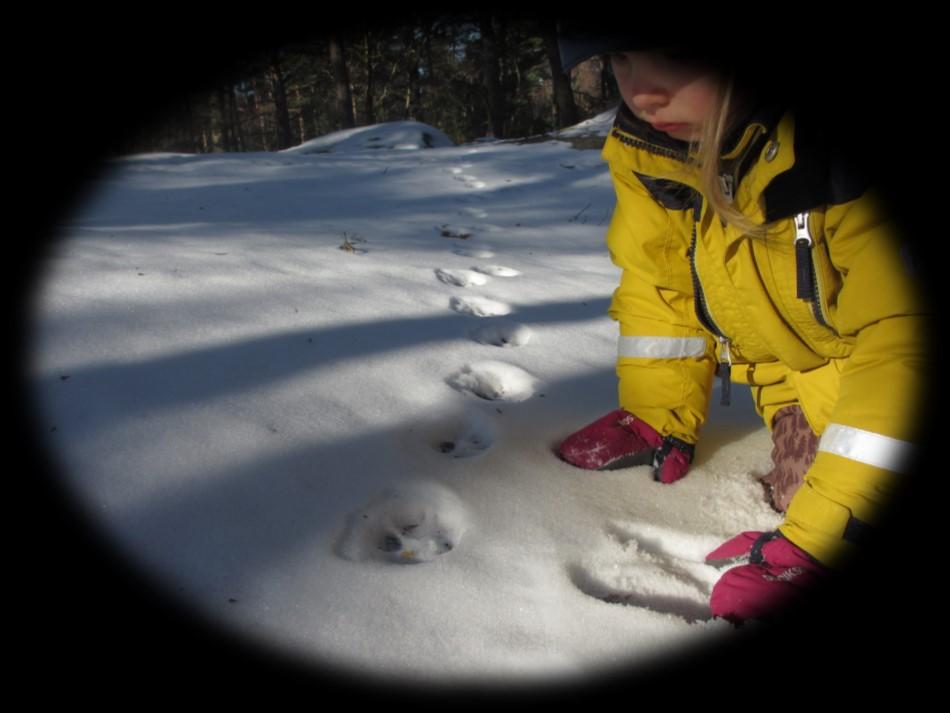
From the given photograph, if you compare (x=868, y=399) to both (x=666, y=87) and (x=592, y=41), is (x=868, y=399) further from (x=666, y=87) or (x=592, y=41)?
(x=592, y=41)

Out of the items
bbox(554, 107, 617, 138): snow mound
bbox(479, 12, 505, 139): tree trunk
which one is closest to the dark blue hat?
bbox(554, 107, 617, 138): snow mound

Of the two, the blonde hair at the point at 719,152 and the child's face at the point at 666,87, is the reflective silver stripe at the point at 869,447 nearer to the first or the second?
the blonde hair at the point at 719,152

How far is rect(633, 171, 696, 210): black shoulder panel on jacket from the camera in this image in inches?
43.5

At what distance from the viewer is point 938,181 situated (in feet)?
2.44

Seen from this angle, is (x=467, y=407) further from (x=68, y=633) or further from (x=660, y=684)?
(x=68, y=633)

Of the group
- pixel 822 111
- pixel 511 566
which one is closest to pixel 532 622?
pixel 511 566

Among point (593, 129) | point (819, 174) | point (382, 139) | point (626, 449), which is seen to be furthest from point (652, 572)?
point (382, 139)

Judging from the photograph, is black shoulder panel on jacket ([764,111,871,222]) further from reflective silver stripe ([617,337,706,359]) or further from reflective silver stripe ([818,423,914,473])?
reflective silver stripe ([617,337,706,359])

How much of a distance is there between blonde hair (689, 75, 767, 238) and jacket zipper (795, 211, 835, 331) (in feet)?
0.18

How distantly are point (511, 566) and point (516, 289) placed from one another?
53.5 inches

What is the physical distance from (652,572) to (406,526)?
0.40 metres

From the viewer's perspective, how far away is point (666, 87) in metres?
0.88

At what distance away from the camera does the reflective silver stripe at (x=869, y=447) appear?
758 mm

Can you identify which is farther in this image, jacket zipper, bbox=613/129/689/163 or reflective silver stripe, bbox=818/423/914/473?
jacket zipper, bbox=613/129/689/163
